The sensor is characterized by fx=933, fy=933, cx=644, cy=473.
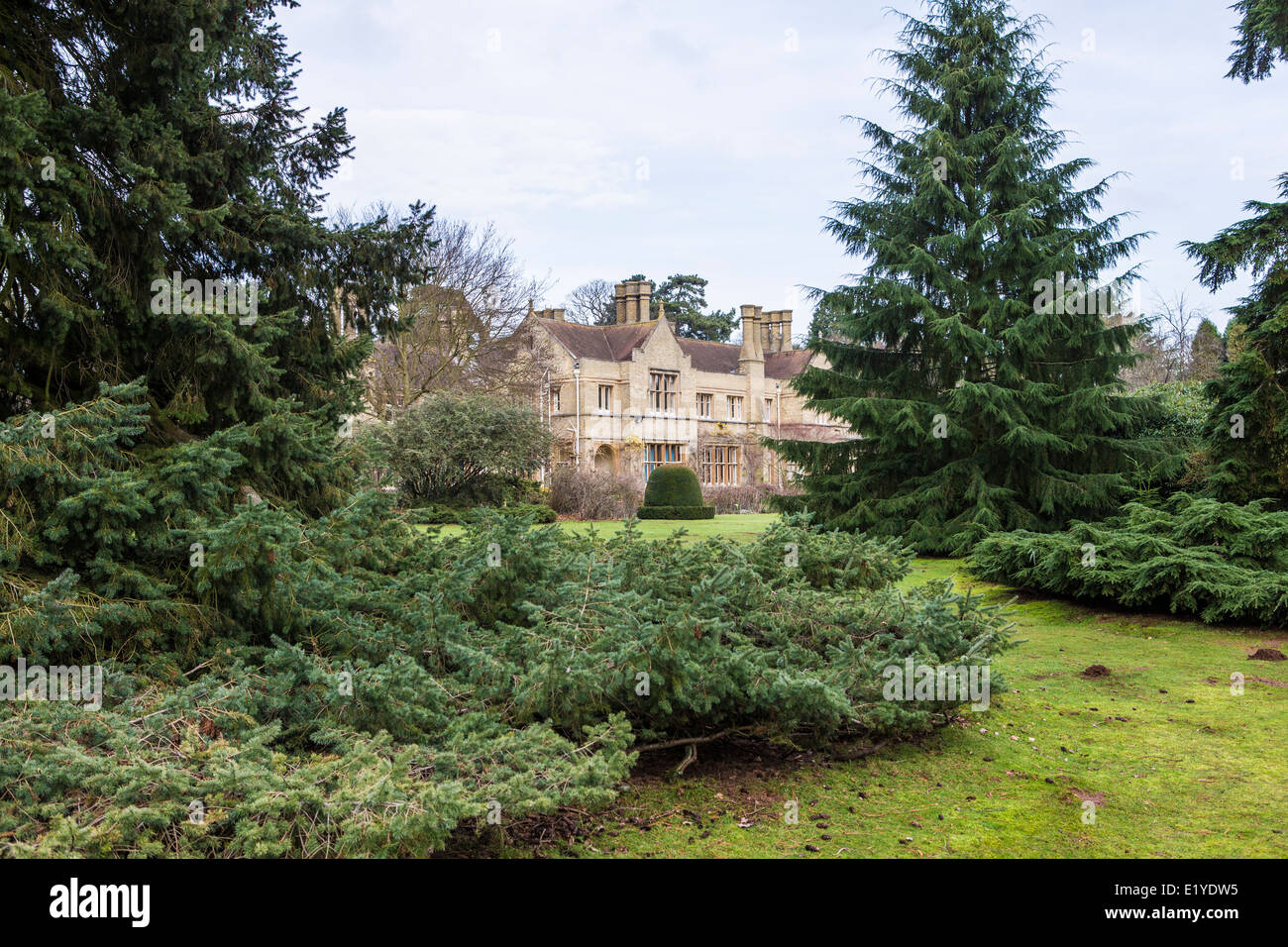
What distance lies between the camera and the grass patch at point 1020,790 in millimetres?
3908

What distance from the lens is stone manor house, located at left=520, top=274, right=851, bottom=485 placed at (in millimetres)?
41656

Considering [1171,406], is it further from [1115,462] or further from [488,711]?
[488,711]

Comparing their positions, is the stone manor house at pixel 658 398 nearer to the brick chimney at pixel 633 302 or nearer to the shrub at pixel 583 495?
the brick chimney at pixel 633 302

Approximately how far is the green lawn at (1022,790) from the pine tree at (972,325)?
953 centimetres

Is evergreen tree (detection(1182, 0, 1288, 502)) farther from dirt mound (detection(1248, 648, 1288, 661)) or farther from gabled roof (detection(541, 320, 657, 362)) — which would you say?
gabled roof (detection(541, 320, 657, 362))

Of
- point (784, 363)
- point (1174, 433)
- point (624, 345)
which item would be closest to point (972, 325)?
point (1174, 433)

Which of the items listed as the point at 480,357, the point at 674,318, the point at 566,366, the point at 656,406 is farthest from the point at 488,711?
the point at 674,318

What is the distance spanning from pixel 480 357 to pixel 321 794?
30.3 m

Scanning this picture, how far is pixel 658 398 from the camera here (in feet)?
146

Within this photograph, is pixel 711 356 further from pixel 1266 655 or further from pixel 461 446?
pixel 1266 655

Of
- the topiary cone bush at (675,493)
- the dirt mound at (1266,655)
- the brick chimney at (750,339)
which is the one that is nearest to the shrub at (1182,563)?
the dirt mound at (1266,655)

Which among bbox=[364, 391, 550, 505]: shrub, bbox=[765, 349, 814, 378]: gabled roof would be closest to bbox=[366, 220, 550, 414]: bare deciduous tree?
bbox=[364, 391, 550, 505]: shrub

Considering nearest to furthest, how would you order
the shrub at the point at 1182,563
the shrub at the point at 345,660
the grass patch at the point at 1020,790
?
the shrub at the point at 345,660
the grass patch at the point at 1020,790
the shrub at the point at 1182,563

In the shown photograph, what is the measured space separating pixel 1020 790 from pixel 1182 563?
565cm
